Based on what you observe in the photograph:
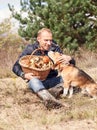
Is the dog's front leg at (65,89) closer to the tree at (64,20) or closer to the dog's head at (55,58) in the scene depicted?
the dog's head at (55,58)

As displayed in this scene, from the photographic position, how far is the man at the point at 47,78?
6820 millimetres

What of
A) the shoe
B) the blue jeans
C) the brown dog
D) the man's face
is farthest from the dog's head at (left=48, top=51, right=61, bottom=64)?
the shoe

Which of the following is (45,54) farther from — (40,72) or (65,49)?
(65,49)

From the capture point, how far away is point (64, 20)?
1747 centimetres

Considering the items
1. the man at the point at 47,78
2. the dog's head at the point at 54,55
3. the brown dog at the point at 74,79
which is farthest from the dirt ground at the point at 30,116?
the dog's head at the point at 54,55

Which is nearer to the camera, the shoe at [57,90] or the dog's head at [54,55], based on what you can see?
the dog's head at [54,55]

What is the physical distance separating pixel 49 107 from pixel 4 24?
14.2 m

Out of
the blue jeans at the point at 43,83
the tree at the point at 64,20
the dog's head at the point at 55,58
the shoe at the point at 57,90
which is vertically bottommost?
the tree at the point at 64,20

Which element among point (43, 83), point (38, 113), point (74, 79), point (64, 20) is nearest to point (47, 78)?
point (43, 83)

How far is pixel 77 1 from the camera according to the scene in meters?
17.2

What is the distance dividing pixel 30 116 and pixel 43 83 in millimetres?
1605

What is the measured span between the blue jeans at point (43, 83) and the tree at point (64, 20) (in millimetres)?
9387

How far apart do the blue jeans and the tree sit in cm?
939

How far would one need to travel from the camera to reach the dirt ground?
5.50 m
